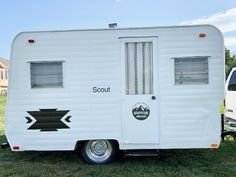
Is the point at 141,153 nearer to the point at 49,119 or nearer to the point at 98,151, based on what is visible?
the point at 98,151

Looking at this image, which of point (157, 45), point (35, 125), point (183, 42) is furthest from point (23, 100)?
point (183, 42)

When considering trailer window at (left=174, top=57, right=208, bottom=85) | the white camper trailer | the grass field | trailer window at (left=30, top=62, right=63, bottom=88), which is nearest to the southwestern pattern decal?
the white camper trailer

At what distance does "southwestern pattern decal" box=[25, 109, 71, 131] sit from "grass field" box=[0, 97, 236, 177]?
88cm

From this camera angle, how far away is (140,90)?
217 inches

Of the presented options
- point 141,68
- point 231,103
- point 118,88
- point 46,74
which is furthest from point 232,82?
point 46,74

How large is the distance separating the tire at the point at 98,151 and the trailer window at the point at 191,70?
6.59ft

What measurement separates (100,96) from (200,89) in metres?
2.08

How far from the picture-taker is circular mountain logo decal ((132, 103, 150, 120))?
18.0 feet

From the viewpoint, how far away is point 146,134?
5.51m

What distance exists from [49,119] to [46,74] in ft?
3.15

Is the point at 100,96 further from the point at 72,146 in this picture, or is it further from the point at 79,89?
the point at 72,146

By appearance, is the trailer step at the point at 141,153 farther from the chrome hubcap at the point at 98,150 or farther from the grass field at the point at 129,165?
the chrome hubcap at the point at 98,150

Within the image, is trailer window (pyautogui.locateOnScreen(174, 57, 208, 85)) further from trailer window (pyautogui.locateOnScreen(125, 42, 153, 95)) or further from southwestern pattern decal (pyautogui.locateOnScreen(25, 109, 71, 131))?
southwestern pattern decal (pyautogui.locateOnScreen(25, 109, 71, 131))

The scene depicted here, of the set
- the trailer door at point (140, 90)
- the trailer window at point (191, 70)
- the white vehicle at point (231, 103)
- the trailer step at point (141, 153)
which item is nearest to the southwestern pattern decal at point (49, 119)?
the trailer door at point (140, 90)
